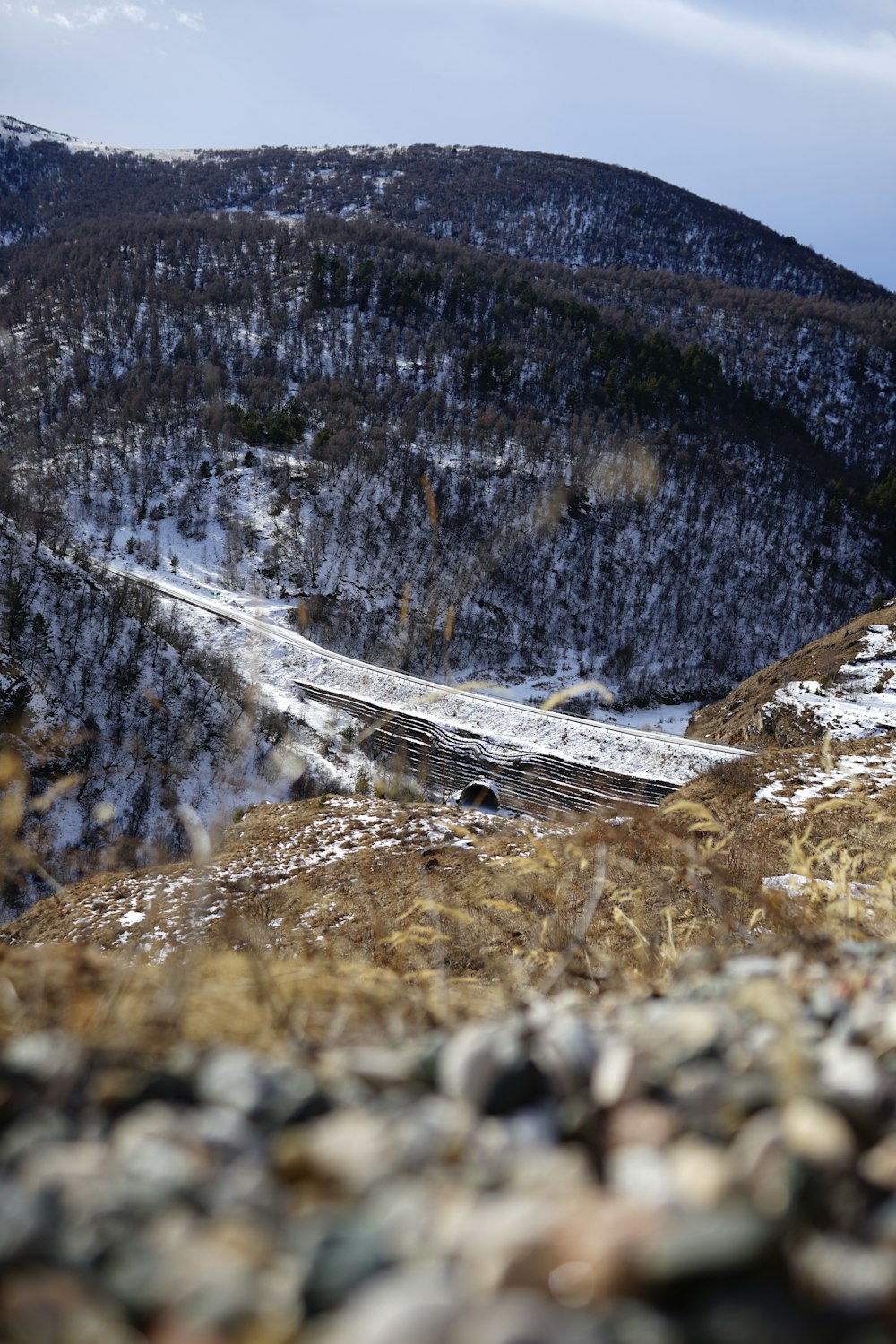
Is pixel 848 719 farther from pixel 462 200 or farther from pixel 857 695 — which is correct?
pixel 462 200

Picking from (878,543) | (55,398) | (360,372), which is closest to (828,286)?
(878,543)

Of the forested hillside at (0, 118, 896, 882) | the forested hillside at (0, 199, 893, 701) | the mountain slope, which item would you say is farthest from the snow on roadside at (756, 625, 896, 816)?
the mountain slope

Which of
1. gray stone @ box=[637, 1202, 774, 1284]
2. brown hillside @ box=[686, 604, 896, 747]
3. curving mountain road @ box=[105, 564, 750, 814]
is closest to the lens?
gray stone @ box=[637, 1202, 774, 1284]

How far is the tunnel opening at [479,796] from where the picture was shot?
21453 millimetres

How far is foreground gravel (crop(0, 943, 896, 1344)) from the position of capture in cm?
102

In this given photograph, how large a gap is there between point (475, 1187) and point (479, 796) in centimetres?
2023

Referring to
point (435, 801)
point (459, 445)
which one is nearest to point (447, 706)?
point (435, 801)

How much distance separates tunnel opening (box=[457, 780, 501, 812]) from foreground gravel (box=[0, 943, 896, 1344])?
766 inches

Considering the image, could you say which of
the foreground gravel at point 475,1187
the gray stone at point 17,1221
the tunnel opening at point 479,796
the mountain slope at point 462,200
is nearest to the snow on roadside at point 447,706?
the tunnel opening at point 479,796

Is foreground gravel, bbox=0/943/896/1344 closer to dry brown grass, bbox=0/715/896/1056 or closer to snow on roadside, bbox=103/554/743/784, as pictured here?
dry brown grass, bbox=0/715/896/1056

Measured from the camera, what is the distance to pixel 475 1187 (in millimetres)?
1369

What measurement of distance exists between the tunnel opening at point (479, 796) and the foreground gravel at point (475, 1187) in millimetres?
19468

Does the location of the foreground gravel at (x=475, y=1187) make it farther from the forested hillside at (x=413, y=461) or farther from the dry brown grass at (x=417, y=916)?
the forested hillside at (x=413, y=461)

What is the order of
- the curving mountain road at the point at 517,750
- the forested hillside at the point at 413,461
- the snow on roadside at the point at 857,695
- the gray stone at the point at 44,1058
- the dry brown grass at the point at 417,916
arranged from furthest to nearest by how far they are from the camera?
the forested hillside at the point at 413,461 → the curving mountain road at the point at 517,750 → the snow on roadside at the point at 857,695 → the dry brown grass at the point at 417,916 → the gray stone at the point at 44,1058
